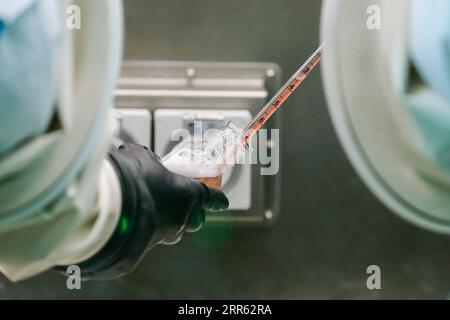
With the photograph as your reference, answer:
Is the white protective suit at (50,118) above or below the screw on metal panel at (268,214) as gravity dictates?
above

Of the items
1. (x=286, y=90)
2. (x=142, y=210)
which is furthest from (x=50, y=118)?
(x=286, y=90)

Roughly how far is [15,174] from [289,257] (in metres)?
0.71

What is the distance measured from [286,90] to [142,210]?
0.51 metres

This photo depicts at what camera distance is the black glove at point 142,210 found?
0.48m

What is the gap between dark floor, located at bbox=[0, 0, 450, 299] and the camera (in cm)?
98

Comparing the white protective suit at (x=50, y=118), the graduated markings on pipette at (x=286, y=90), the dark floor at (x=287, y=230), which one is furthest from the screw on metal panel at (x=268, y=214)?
the white protective suit at (x=50, y=118)

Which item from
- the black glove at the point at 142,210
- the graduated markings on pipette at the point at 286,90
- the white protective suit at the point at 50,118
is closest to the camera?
the white protective suit at the point at 50,118

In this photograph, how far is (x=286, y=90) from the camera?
0.96 metres

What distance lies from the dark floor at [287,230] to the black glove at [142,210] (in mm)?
376

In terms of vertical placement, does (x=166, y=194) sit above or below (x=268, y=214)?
above

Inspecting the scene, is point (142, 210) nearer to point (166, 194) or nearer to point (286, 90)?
point (166, 194)

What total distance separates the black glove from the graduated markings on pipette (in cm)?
30

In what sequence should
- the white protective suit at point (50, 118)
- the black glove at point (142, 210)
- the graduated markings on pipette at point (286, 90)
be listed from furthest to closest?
the graduated markings on pipette at point (286, 90)
the black glove at point (142, 210)
the white protective suit at point (50, 118)

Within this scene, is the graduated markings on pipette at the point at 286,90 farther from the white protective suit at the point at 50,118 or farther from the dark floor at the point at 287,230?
the white protective suit at the point at 50,118
